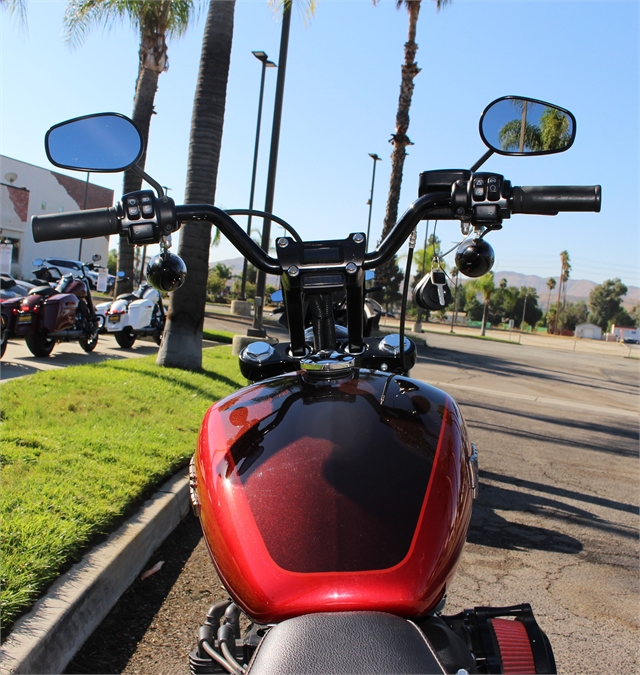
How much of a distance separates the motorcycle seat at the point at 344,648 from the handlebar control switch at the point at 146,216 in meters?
1.29

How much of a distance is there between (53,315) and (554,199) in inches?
330

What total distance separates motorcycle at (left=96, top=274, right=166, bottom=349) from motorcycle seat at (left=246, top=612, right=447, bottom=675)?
11.0 meters

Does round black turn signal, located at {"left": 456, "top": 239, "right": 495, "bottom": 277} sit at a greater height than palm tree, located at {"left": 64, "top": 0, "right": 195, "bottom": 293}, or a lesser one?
lesser

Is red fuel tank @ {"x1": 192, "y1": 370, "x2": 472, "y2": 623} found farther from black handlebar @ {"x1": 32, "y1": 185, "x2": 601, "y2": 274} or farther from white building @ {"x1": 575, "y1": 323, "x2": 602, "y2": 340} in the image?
white building @ {"x1": 575, "y1": 323, "x2": 602, "y2": 340}

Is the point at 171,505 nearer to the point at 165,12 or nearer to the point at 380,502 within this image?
the point at 380,502

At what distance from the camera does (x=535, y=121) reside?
7.13 ft

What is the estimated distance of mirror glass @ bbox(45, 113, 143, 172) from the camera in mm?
2148

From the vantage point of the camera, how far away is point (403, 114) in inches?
768

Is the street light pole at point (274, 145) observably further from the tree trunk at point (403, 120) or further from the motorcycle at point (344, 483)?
the motorcycle at point (344, 483)

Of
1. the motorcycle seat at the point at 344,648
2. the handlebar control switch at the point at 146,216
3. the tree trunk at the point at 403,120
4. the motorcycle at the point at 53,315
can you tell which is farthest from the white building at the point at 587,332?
the motorcycle seat at the point at 344,648

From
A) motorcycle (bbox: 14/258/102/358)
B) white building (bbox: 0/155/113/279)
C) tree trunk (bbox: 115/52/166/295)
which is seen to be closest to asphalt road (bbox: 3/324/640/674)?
motorcycle (bbox: 14/258/102/358)

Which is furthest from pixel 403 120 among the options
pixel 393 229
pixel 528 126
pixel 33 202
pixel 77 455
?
pixel 33 202

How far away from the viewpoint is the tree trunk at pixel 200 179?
8305 mm

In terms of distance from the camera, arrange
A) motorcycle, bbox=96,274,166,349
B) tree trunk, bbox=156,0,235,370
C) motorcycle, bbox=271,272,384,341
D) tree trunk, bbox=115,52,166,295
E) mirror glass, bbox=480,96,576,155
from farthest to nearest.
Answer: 1. tree trunk, bbox=115,52,166,295
2. motorcycle, bbox=96,274,166,349
3. tree trunk, bbox=156,0,235,370
4. motorcycle, bbox=271,272,384,341
5. mirror glass, bbox=480,96,576,155
